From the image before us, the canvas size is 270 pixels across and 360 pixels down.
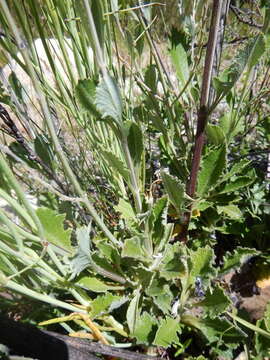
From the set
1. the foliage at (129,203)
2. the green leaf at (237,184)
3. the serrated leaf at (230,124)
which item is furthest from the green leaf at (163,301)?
the serrated leaf at (230,124)

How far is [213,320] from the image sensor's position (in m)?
0.71

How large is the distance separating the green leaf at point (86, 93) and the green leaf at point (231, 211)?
0.37 m

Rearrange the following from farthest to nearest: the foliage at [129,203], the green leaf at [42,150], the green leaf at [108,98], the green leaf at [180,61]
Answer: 1. the green leaf at [180,61]
2. the green leaf at [42,150]
3. the foliage at [129,203]
4. the green leaf at [108,98]

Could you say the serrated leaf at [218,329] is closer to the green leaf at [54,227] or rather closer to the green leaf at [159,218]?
the green leaf at [159,218]

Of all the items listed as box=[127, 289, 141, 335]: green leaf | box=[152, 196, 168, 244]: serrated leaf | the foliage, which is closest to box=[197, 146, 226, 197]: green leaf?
the foliage

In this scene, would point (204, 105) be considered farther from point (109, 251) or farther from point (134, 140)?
point (109, 251)

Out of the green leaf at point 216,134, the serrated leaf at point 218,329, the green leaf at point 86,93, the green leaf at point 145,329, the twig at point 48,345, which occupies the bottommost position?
the serrated leaf at point 218,329

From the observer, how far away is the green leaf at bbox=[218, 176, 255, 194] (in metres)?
0.75

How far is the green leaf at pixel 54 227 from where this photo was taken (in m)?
0.58

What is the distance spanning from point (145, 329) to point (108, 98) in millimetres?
427

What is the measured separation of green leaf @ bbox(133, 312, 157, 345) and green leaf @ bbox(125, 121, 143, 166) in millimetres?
289

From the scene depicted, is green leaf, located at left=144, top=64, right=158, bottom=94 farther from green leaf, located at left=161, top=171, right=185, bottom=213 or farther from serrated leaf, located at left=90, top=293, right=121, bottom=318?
serrated leaf, located at left=90, top=293, right=121, bottom=318

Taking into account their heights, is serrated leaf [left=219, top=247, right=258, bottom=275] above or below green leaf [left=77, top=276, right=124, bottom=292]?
below

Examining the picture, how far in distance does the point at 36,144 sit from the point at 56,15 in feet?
0.72
